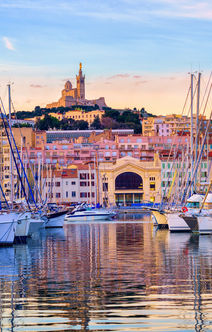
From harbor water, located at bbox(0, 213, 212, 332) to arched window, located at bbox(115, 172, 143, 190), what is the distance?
101 meters

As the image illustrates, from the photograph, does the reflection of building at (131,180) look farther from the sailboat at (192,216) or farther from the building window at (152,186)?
the sailboat at (192,216)

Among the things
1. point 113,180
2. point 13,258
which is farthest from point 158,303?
point 113,180

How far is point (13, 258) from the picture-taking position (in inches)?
1328

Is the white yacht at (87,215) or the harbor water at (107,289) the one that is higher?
the harbor water at (107,289)

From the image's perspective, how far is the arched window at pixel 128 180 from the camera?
14088cm

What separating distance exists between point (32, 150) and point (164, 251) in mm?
130009

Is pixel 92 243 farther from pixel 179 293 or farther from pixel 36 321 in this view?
pixel 36 321

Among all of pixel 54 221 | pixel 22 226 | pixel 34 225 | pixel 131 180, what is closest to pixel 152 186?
pixel 131 180

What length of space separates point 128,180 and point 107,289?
4704 inches

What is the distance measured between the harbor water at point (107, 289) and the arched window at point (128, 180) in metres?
101

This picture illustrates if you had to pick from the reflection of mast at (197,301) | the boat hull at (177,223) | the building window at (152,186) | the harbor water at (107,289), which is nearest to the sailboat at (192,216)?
the boat hull at (177,223)

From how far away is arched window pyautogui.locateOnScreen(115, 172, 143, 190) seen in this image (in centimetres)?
14088

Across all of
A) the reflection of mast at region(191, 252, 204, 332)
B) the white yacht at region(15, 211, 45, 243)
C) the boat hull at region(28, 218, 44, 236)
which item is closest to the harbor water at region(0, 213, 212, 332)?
the reflection of mast at region(191, 252, 204, 332)

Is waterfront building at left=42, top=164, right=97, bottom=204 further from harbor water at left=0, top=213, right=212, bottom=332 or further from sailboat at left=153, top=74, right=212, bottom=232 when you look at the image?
harbor water at left=0, top=213, right=212, bottom=332
